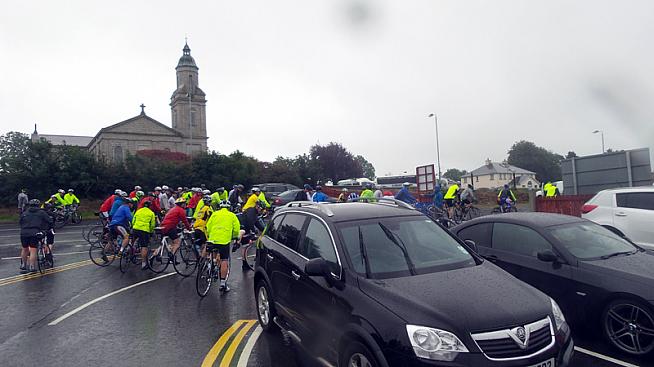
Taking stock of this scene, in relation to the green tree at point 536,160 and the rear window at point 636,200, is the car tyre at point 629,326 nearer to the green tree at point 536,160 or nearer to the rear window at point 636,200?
the rear window at point 636,200

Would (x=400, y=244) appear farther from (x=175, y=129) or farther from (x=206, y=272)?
(x=175, y=129)

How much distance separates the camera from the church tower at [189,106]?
74.3 m

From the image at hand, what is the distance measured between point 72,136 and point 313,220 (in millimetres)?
103665

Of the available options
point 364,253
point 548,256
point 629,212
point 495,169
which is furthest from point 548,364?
point 495,169

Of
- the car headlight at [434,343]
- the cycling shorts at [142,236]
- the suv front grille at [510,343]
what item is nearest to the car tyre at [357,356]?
the car headlight at [434,343]

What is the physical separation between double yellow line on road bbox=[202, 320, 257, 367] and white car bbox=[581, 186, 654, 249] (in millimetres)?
7271

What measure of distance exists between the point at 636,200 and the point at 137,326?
33.2ft

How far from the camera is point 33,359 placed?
5.34 m

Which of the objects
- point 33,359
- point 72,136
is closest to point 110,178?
point 33,359

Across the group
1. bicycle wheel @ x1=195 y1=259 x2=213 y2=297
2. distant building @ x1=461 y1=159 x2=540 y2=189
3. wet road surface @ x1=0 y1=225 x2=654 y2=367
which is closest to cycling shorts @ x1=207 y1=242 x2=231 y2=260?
bicycle wheel @ x1=195 y1=259 x2=213 y2=297

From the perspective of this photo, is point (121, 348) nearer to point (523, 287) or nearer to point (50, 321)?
point (50, 321)

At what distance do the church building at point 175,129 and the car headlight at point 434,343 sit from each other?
63.9 m

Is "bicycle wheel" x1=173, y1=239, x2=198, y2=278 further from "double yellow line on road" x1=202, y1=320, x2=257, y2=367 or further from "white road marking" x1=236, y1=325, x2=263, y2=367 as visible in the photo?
"white road marking" x1=236, y1=325, x2=263, y2=367

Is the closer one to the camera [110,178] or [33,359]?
[33,359]
